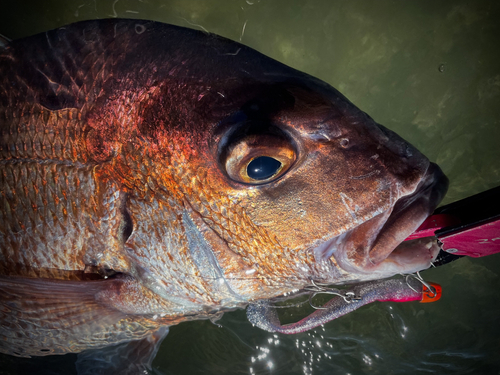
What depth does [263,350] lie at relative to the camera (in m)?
1.91

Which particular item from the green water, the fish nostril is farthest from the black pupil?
the green water

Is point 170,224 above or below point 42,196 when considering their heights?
below

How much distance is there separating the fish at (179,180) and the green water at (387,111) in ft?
4.44

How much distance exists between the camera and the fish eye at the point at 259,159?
0.63m

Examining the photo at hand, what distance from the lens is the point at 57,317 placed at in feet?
2.99

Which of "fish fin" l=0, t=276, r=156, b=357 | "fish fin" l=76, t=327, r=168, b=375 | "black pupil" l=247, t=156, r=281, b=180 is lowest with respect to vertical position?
"fish fin" l=76, t=327, r=168, b=375

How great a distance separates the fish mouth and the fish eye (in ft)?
0.86

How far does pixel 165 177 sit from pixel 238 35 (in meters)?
2.43

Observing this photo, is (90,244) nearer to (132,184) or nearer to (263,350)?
(132,184)

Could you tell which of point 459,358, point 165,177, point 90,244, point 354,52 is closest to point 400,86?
point 354,52

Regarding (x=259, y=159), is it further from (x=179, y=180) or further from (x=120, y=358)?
(x=120, y=358)

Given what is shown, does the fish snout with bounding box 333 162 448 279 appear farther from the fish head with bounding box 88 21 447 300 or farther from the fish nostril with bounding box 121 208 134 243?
the fish nostril with bounding box 121 208 134 243

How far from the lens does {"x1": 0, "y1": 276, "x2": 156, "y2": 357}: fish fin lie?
0.81m

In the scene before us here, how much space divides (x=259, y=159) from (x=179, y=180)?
0.26m
